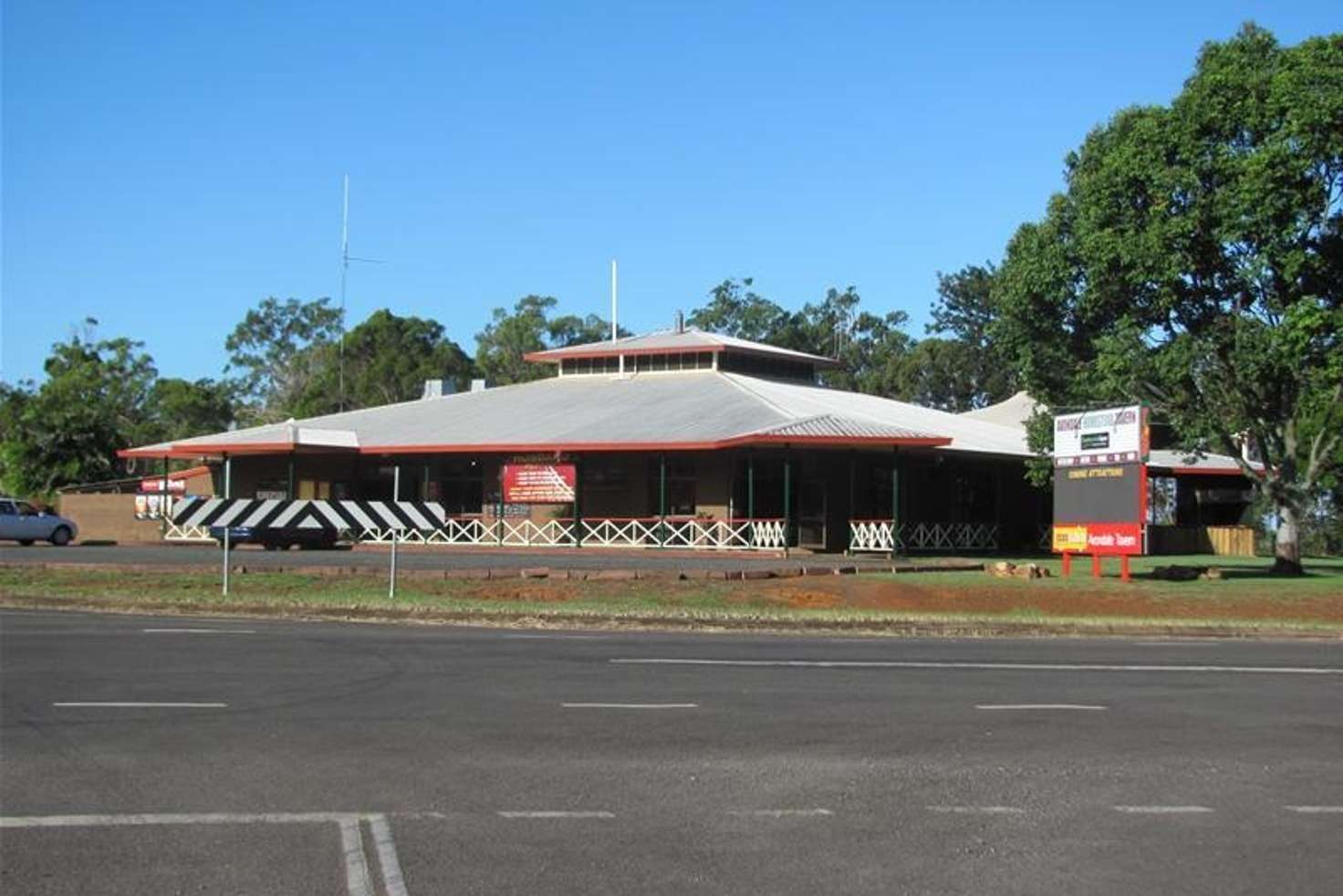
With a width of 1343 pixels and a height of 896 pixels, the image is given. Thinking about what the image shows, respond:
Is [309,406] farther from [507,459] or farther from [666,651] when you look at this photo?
[666,651]

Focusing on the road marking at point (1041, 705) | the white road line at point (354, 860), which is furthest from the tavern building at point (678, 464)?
the white road line at point (354, 860)

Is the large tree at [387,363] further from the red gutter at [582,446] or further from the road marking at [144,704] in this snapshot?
the road marking at [144,704]

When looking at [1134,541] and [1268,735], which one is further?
[1134,541]

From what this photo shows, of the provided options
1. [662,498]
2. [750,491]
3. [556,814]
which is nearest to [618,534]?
[662,498]

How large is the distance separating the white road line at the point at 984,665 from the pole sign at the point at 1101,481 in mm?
12312

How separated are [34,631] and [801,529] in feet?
89.0

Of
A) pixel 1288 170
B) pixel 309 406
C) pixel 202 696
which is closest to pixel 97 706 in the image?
pixel 202 696

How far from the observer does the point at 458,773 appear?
8.80 m

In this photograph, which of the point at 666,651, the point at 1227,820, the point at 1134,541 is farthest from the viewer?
the point at 1134,541

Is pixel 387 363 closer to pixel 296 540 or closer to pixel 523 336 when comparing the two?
pixel 523 336

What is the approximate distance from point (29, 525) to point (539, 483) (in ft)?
51.8

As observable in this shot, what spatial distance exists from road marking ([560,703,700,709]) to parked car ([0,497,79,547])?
35.9m

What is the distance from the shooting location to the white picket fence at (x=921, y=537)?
39.3 metres

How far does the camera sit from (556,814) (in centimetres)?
783
